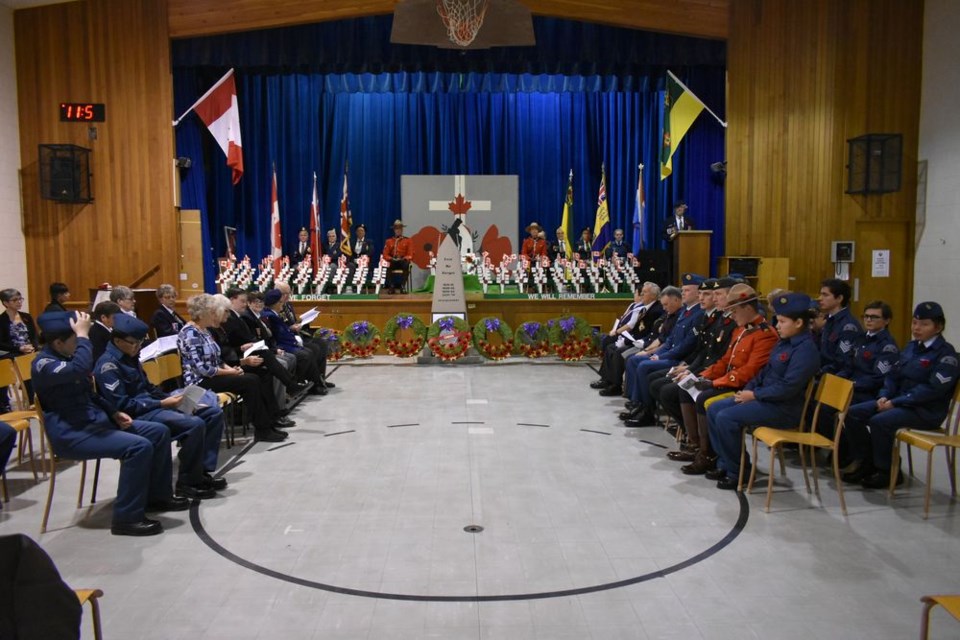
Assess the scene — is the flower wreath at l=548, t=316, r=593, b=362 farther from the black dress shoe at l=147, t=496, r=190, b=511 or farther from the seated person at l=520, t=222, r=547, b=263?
the black dress shoe at l=147, t=496, r=190, b=511

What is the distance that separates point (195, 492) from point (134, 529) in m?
0.62

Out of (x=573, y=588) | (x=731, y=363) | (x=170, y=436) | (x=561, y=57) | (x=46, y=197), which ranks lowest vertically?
(x=573, y=588)

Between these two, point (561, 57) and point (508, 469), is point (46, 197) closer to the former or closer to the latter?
point (561, 57)

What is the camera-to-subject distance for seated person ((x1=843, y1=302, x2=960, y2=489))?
4.75 m

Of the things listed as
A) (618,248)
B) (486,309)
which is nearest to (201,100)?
(486,309)

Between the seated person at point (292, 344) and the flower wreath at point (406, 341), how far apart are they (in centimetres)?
231

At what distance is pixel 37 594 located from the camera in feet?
6.15

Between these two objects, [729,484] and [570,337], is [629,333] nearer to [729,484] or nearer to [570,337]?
[570,337]

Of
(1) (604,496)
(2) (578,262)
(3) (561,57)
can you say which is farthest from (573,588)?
(3) (561,57)

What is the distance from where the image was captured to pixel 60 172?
11336 mm

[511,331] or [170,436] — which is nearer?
[170,436]

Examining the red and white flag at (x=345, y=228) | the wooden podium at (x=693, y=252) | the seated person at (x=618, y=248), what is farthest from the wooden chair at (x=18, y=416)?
the seated person at (x=618, y=248)

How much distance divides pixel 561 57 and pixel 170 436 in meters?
9.74

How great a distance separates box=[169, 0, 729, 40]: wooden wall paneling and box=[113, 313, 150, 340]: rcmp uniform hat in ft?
29.1
